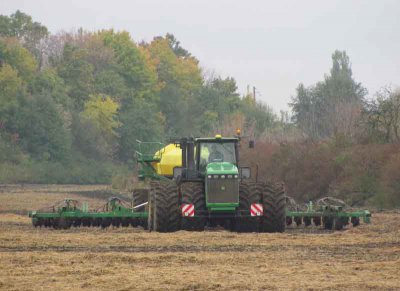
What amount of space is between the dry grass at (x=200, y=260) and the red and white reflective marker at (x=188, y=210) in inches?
29.2

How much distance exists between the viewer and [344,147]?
49156 mm

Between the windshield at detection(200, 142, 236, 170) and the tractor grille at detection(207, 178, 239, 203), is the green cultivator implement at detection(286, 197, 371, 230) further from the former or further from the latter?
the tractor grille at detection(207, 178, 239, 203)

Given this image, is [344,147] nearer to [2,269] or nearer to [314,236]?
[314,236]

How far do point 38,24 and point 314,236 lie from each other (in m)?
94.4

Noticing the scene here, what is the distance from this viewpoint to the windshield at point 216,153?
28.7 metres

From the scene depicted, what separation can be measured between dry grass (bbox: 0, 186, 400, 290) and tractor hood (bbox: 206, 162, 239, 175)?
1504mm

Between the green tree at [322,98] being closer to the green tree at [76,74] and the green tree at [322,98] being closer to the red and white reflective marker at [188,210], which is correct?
the green tree at [76,74]

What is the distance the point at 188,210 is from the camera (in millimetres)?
26969

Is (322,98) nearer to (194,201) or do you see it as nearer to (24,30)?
(24,30)

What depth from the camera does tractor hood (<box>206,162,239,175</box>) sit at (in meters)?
27.3

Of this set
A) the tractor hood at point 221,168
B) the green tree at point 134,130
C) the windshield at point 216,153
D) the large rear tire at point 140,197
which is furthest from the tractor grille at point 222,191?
the green tree at point 134,130

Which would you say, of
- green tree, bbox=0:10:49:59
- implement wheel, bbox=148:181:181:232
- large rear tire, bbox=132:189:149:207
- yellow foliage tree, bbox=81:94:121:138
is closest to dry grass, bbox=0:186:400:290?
implement wheel, bbox=148:181:181:232

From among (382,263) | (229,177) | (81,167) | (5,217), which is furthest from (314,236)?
(81,167)

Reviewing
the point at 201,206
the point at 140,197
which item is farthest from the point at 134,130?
the point at 201,206
